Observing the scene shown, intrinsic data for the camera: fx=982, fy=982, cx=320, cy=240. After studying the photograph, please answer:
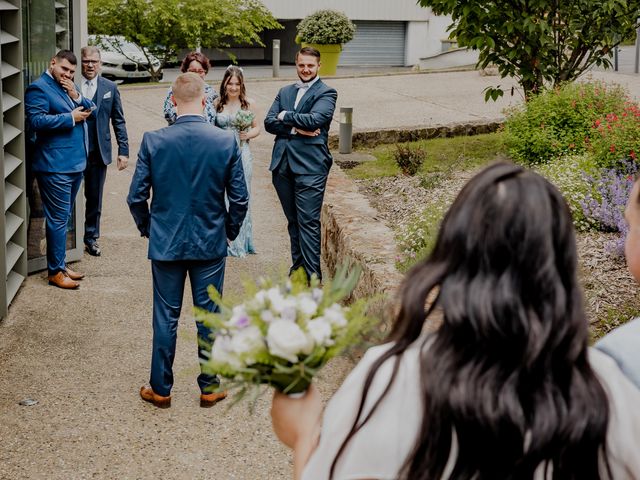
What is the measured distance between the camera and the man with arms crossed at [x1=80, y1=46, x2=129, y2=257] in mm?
9031

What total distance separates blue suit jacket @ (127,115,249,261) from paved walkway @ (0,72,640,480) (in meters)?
0.79

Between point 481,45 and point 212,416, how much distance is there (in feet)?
22.8

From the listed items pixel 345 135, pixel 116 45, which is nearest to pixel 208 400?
pixel 345 135

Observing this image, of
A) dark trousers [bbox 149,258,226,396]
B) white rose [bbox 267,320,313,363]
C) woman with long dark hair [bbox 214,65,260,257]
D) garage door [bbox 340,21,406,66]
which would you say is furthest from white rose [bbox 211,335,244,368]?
garage door [bbox 340,21,406,66]

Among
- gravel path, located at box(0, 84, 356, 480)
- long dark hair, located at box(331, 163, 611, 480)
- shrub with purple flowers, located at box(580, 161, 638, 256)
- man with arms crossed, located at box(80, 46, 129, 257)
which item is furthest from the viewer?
man with arms crossed, located at box(80, 46, 129, 257)

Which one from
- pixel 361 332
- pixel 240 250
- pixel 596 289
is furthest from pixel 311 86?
pixel 361 332

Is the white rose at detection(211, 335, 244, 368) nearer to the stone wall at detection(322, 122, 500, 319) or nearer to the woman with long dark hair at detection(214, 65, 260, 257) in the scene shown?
the stone wall at detection(322, 122, 500, 319)

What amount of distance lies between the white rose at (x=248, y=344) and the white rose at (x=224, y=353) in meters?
0.02

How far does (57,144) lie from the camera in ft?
26.7

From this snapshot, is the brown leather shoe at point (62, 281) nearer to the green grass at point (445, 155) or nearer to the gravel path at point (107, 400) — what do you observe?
the gravel path at point (107, 400)

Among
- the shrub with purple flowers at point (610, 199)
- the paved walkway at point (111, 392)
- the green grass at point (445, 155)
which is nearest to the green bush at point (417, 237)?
the paved walkway at point (111, 392)

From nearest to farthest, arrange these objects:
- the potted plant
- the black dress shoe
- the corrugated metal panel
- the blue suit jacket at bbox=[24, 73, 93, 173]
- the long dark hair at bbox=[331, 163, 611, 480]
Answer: the long dark hair at bbox=[331, 163, 611, 480]
the blue suit jacket at bbox=[24, 73, 93, 173]
the black dress shoe
the potted plant
the corrugated metal panel

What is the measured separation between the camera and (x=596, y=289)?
21.6 feet

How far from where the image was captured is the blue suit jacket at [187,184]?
5.64 m
